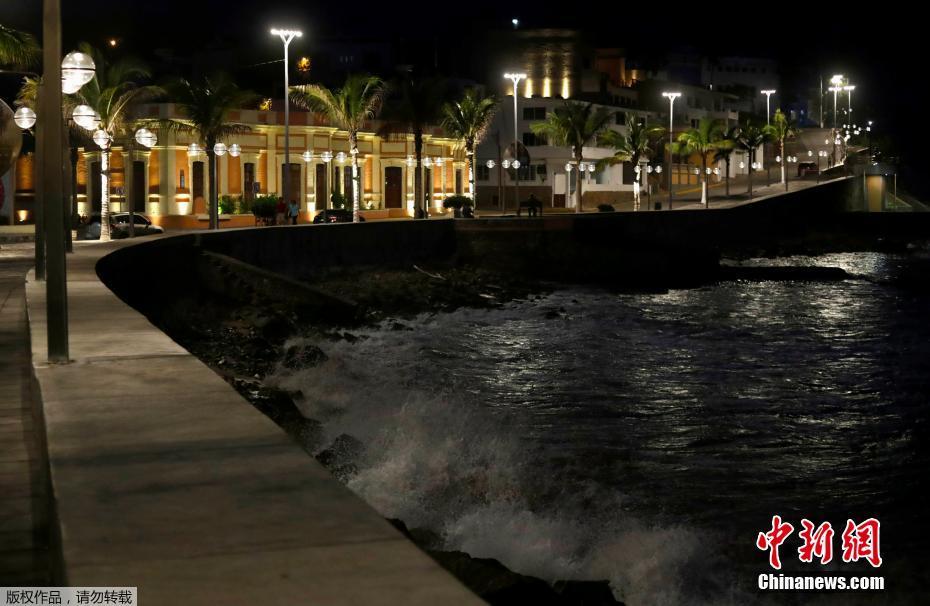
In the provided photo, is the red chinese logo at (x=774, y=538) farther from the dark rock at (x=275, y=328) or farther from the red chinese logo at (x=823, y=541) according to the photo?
the dark rock at (x=275, y=328)

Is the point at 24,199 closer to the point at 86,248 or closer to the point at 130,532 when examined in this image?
the point at 86,248

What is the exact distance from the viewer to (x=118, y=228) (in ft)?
154

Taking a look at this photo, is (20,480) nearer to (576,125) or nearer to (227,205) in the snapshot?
(227,205)

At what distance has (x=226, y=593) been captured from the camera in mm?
4891

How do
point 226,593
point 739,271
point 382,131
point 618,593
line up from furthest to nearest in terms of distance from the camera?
point 382,131
point 739,271
point 618,593
point 226,593

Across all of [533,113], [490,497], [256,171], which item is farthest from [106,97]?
[533,113]

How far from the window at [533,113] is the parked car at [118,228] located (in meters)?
41.1

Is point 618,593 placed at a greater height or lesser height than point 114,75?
lesser

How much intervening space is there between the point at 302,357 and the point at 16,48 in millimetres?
11367

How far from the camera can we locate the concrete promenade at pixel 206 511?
16.4ft

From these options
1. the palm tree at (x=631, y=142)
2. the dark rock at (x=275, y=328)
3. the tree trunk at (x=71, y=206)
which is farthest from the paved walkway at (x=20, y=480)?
the palm tree at (x=631, y=142)

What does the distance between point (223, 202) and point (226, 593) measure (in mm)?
52434

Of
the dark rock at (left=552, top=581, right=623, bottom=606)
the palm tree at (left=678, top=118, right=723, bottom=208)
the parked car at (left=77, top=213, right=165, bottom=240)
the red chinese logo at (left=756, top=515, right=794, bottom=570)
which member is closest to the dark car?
the parked car at (left=77, top=213, right=165, bottom=240)

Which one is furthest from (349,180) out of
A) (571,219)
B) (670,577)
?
(670,577)
